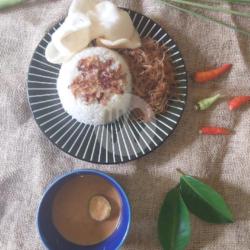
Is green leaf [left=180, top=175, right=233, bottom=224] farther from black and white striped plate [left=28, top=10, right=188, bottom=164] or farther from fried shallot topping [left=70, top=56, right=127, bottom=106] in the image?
fried shallot topping [left=70, top=56, right=127, bottom=106]

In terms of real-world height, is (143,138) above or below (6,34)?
Answer: below

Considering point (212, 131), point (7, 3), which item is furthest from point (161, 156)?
point (7, 3)

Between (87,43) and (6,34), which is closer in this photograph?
(87,43)

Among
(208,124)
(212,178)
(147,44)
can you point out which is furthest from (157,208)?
(147,44)

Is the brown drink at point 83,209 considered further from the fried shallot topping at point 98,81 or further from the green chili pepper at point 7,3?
the green chili pepper at point 7,3

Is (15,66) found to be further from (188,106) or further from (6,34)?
(188,106)

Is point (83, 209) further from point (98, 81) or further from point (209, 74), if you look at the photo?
point (209, 74)

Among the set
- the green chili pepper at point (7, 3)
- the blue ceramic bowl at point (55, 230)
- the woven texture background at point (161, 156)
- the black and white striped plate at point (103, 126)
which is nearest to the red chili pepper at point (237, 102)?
the woven texture background at point (161, 156)
